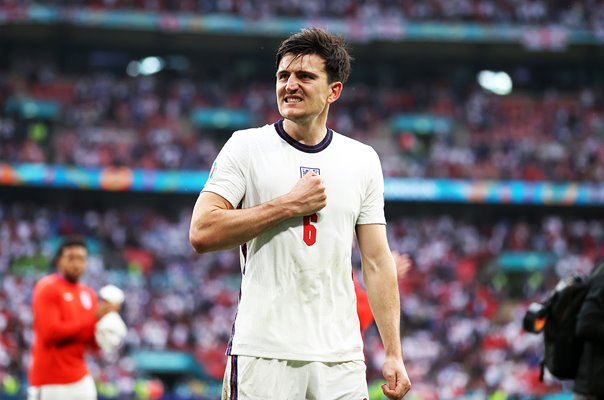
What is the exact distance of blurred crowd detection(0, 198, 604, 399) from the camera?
1991cm

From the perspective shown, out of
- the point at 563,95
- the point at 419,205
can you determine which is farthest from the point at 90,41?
the point at 563,95

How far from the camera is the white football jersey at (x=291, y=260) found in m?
3.53

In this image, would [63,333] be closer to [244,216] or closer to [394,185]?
[244,216]

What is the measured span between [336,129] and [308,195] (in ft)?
88.7

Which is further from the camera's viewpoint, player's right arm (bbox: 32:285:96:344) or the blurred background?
the blurred background

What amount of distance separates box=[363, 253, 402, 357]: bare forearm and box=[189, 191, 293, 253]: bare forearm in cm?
50

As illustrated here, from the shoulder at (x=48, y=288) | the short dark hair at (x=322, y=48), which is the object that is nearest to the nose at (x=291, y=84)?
the short dark hair at (x=322, y=48)

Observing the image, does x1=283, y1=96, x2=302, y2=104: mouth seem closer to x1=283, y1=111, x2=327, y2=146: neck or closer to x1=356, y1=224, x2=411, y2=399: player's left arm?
x1=283, y1=111, x2=327, y2=146: neck

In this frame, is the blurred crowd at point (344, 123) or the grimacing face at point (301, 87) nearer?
the grimacing face at point (301, 87)

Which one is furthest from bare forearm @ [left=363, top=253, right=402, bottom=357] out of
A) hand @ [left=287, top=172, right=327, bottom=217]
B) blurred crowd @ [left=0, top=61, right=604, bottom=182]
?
blurred crowd @ [left=0, top=61, right=604, bottom=182]

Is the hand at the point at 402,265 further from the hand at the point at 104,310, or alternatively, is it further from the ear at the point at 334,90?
the hand at the point at 104,310

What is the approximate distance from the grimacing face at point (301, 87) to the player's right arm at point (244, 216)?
0.29 m

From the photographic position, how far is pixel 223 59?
1272 inches

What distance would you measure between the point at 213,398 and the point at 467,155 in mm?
14147
